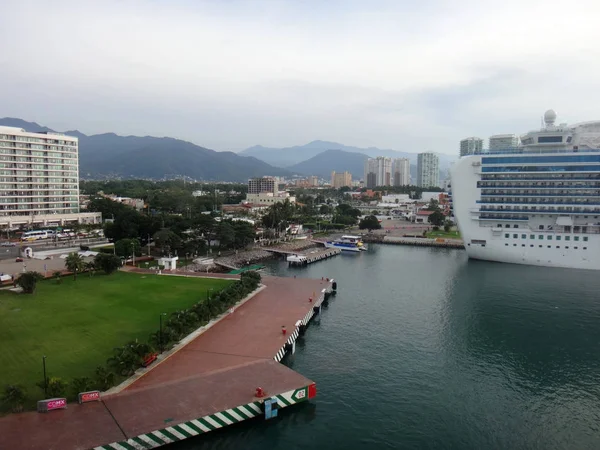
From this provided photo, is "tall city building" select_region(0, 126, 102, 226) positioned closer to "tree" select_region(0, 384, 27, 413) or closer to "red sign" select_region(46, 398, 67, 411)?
"tree" select_region(0, 384, 27, 413)

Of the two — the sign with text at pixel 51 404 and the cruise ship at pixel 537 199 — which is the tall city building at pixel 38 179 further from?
the cruise ship at pixel 537 199

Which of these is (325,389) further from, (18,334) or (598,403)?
(18,334)

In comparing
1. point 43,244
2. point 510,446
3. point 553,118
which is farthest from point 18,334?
point 553,118

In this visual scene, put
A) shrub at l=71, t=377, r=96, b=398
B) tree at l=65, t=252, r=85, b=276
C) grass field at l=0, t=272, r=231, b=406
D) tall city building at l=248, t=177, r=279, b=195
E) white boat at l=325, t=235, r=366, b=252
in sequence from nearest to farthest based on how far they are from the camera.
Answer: shrub at l=71, t=377, r=96, b=398
grass field at l=0, t=272, r=231, b=406
tree at l=65, t=252, r=85, b=276
white boat at l=325, t=235, r=366, b=252
tall city building at l=248, t=177, r=279, b=195

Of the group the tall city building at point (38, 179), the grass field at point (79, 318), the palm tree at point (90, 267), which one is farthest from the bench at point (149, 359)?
the tall city building at point (38, 179)

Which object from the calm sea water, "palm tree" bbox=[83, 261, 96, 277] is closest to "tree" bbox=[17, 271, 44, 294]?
"palm tree" bbox=[83, 261, 96, 277]

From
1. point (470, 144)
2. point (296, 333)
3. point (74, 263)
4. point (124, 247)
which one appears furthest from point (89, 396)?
point (470, 144)

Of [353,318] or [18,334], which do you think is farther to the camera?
[353,318]
